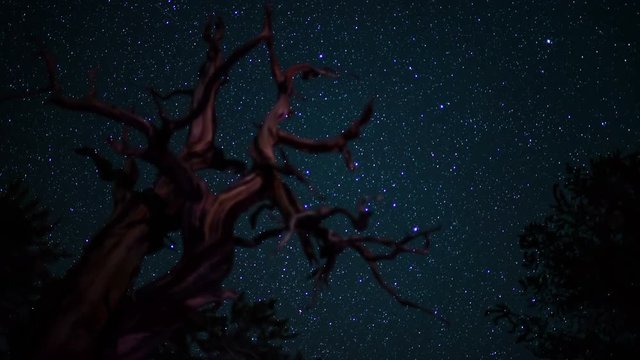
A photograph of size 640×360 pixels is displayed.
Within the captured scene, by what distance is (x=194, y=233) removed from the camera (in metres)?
4.10

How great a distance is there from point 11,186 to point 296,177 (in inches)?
278

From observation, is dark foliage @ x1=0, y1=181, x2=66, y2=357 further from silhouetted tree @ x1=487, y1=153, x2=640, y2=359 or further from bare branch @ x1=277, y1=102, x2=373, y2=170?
silhouetted tree @ x1=487, y1=153, x2=640, y2=359

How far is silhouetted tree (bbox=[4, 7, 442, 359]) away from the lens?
12.2ft

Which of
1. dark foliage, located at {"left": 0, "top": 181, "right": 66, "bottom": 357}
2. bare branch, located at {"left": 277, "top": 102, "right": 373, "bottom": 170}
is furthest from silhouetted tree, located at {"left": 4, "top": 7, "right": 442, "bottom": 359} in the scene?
dark foliage, located at {"left": 0, "top": 181, "right": 66, "bottom": 357}

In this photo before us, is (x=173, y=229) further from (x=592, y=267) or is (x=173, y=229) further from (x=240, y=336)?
(x=592, y=267)

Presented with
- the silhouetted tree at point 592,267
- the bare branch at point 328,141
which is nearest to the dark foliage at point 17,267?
the bare branch at point 328,141

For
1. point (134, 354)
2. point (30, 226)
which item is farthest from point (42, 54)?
point (30, 226)

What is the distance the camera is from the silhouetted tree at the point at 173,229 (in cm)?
373

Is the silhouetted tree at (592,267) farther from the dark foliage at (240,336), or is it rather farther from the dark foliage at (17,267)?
the dark foliage at (17,267)

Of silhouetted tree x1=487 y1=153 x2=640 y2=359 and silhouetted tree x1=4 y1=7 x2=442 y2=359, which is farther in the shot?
silhouetted tree x1=487 y1=153 x2=640 y2=359

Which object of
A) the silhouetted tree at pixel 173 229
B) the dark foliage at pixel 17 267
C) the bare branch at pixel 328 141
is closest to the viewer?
the silhouetted tree at pixel 173 229

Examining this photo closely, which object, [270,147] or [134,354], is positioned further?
[270,147]

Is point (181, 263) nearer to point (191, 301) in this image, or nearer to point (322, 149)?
point (191, 301)

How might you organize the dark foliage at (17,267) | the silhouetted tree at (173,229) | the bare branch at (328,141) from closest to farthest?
the silhouetted tree at (173,229) → the bare branch at (328,141) → the dark foliage at (17,267)
